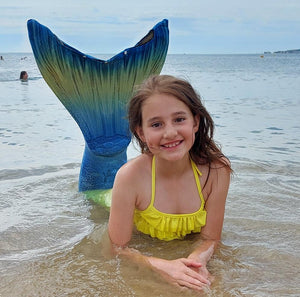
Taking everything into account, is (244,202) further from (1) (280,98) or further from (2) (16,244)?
(1) (280,98)

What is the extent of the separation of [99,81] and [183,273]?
5.08ft

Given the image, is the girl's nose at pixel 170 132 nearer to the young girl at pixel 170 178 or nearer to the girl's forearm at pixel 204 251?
the young girl at pixel 170 178

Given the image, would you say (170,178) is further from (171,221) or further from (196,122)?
(196,122)

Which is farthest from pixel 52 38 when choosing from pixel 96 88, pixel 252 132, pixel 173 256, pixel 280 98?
pixel 280 98

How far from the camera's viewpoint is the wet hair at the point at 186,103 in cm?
207

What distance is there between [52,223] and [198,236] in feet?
3.26

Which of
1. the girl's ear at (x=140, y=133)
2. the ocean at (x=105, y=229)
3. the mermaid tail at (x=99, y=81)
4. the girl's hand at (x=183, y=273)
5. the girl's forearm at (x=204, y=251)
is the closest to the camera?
the girl's hand at (x=183, y=273)

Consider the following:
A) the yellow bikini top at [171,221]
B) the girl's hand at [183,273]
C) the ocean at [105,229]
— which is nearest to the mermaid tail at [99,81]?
the ocean at [105,229]

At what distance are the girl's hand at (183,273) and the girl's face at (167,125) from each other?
474mm

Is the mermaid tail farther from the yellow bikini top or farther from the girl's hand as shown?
the girl's hand

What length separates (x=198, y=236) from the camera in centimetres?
236

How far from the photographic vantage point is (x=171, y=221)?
2279mm

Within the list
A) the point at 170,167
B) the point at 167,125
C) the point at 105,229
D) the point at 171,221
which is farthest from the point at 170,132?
the point at 105,229

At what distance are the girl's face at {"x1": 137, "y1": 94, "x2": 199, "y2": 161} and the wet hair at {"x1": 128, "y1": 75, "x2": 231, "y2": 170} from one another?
3 cm
